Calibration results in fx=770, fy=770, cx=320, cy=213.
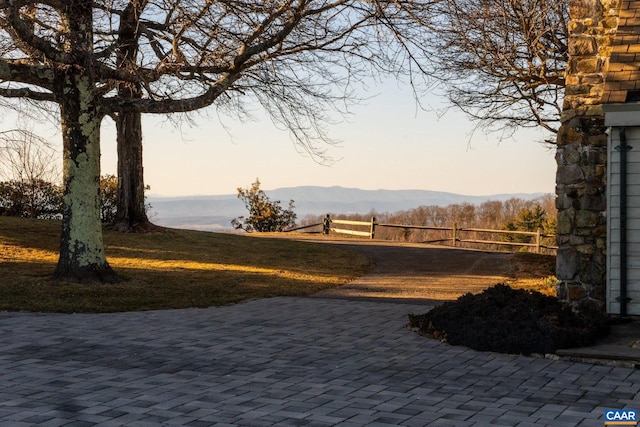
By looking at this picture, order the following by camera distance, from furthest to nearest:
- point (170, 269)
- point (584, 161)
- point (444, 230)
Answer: point (444, 230), point (170, 269), point (584, 161)

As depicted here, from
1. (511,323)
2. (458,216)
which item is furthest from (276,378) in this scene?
(458,216)

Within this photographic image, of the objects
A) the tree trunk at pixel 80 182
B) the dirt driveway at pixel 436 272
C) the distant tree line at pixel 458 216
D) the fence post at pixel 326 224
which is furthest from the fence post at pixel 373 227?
the tree trunk at pixel 80 182

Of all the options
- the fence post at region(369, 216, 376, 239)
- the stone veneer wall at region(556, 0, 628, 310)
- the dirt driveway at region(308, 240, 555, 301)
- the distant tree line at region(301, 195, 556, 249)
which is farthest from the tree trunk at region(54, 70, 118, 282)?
the distant tree line at region(301, 195, 556, 249)

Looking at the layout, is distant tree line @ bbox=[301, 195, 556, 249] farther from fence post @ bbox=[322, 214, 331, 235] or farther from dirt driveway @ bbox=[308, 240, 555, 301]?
dirt driveway @ bbox=[308, 240, 555, 301]

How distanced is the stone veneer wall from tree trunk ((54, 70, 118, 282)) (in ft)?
29.8

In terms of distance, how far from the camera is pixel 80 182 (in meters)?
15.5

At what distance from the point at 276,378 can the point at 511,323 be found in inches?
141

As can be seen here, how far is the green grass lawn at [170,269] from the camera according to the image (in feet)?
47.1

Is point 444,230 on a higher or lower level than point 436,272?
higher

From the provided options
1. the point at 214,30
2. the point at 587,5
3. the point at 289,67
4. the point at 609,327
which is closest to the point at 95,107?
the point at 214,30

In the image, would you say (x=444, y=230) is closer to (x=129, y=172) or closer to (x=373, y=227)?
(x=373, y=227)

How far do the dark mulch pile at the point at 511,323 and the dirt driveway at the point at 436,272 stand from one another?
4.56 m

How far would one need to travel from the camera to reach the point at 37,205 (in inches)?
1121

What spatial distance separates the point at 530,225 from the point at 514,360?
28.4 meters
